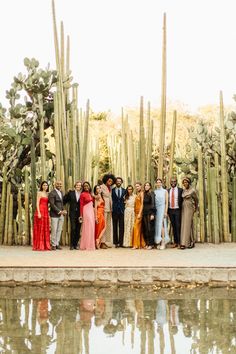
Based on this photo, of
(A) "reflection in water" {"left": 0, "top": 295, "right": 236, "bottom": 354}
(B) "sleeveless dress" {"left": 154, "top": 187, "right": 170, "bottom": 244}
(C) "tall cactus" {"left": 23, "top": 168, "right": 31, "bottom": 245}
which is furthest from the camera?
(C) "tall cactus" {"left": 23, "top": 168, "right": 31, "bottom": 245}

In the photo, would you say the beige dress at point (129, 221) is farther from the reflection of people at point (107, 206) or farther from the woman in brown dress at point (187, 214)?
the woman in brown dress at point (187, 214)

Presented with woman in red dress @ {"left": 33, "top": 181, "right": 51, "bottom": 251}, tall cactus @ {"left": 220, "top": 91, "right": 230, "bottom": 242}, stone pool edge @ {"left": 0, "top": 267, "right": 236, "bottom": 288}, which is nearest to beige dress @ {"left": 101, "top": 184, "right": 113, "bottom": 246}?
woman in red dress @ {"left": 33, "top": 181, "right": 51, "bottom": 251}

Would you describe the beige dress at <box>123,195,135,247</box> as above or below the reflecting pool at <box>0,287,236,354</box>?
above

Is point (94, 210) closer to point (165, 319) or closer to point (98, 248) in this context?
point (98, 248)

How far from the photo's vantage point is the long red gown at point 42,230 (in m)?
Result: 11.7

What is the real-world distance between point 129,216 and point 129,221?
0.29 ft

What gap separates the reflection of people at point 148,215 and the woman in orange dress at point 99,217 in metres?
0.70

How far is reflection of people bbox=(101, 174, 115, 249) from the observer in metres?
12.1

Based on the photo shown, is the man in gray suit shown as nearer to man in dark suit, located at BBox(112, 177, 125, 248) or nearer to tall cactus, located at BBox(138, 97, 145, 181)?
man in dark suit, located at BBox(112, 177, 125, 248)

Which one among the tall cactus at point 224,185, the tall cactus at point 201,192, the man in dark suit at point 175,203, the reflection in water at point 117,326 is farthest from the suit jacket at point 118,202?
the reflection in water at point 117,326

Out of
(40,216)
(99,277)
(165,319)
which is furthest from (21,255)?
(165,319)

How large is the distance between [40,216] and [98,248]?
3.73ft

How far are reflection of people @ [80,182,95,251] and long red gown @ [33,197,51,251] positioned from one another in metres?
0.58

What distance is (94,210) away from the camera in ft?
39.2
